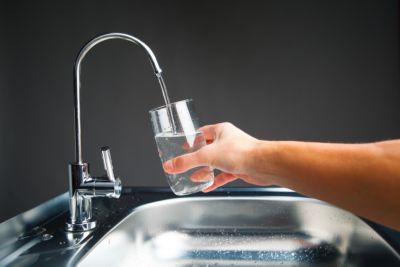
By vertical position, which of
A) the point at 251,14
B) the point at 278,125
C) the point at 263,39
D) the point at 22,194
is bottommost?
the point at 22,194

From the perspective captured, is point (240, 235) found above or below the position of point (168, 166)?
below

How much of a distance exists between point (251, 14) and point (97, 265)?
5.35ft

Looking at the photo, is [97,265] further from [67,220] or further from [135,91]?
[135,91]

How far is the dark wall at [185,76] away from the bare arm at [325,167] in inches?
55.8

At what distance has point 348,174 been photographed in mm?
532

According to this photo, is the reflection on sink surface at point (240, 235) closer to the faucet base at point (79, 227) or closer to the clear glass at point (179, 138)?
the faucet base at point (79, 227)

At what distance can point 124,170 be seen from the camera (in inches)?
85.7

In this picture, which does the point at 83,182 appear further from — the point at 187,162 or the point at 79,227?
the point at 187,162

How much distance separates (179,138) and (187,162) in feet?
0.16

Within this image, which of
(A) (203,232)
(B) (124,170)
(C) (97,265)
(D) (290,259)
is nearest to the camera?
(C) (97,265)

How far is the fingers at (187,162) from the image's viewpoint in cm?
64

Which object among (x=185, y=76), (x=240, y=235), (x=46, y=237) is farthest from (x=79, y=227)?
(x=185, y=76)

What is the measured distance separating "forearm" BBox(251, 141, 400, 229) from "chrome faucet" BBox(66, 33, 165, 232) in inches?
13.2

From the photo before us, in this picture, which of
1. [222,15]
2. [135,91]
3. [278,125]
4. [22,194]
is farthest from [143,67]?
[22,194]
